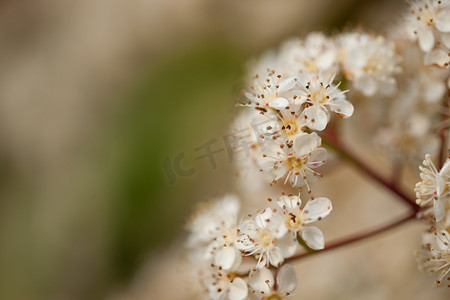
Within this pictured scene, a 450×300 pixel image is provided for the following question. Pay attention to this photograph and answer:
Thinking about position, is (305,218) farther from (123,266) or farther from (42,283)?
(42,283)

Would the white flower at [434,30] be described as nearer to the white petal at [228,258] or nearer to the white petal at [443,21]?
the white petal at [443,21]

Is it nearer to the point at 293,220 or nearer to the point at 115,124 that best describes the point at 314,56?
the point at 293,220

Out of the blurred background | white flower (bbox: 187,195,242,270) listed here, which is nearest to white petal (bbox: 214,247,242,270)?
white flower (bbox: 187,195,242,270)

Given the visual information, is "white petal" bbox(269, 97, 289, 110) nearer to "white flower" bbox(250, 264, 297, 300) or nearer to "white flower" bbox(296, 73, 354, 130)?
"white flower" bbox(296, 73, 354, 130)

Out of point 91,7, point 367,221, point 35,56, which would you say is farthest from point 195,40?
point 367,221

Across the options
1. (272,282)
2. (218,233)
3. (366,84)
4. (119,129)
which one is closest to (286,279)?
(272,282)

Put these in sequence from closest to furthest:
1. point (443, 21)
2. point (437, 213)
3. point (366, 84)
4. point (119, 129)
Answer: point (437, 213) → point (443, 21) → point (366, 84) → point (119, 129)
